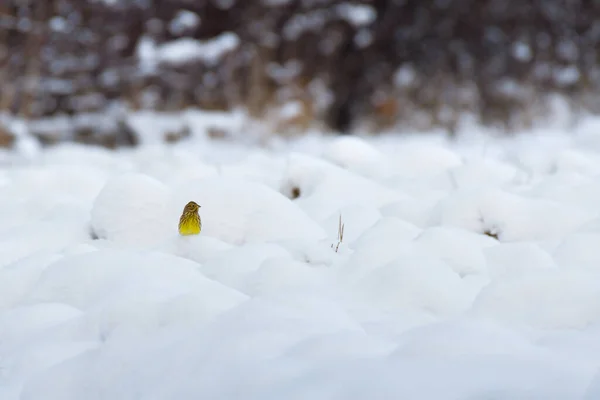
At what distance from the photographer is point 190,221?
4.83ft

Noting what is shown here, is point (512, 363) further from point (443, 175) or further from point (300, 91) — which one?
point (300, 91)

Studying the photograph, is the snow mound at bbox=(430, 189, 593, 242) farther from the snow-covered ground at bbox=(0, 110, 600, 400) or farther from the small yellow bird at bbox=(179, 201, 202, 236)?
the small yellow bird at bbox=(179, 201, 202, 236)

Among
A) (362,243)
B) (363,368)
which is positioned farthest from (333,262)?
(363,368)

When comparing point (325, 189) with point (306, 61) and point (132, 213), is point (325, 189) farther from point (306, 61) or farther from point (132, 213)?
point (306, 61)

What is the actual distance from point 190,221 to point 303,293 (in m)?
0.43

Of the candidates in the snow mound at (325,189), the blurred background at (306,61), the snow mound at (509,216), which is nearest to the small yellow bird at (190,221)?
the snow mound at (325,189)

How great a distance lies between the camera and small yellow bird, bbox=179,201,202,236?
1.47m

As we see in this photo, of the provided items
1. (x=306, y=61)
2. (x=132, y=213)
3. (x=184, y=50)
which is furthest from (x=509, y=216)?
(x=184, y=50)

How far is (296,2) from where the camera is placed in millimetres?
7766

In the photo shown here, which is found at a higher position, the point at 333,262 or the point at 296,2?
the point at 296,2

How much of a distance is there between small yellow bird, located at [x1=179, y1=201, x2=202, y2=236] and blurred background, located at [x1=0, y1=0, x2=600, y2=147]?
588 centimetres

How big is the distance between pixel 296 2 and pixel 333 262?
7001 mm

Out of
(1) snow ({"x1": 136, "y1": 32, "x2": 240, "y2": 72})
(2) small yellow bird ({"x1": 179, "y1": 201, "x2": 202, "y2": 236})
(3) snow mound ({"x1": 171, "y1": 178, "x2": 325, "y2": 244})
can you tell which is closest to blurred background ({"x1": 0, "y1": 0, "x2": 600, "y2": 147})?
(1) snow ({"x1": 136, "y1": 32, "x2": 240, "y2": 72})

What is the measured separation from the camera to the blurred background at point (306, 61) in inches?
293
